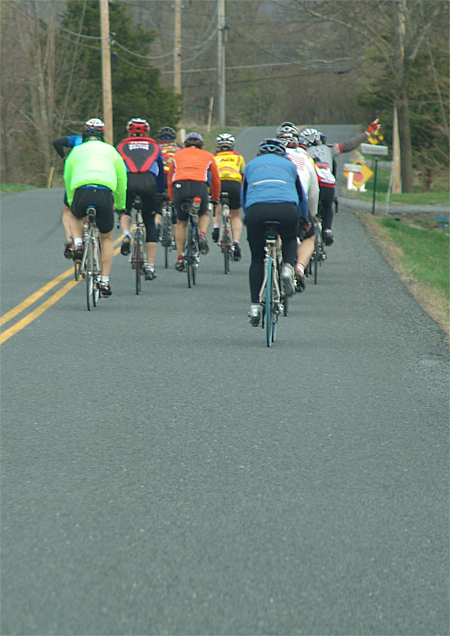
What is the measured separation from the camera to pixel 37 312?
410 inches

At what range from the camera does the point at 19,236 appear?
17.7 metres

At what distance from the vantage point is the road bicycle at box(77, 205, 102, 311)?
10211mm

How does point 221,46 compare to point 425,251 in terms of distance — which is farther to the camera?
point 221,46

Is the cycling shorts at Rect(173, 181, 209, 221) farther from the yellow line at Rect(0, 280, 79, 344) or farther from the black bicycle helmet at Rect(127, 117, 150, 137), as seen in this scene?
the yellow line at Rect(0, 280, 79, 344)

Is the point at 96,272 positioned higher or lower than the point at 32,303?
higher

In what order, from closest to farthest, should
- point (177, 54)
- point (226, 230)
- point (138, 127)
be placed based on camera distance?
point (138, 127), point (226, 230), point (177, 54)

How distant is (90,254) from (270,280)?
2.56 metres

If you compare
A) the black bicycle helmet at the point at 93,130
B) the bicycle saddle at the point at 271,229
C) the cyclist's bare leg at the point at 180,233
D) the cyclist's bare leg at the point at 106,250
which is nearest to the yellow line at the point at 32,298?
the cyclist's bare leg at the point at 106,250

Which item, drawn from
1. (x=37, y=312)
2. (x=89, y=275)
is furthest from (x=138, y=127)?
(x=37, y=312)

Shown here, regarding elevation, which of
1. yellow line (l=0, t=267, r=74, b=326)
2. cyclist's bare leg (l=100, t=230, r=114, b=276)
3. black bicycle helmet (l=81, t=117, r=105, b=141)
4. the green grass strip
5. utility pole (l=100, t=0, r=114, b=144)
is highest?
utility pole (l=100, t=0, r=114, b=144)

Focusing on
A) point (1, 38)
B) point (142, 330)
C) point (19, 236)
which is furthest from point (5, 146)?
point (142, 330)

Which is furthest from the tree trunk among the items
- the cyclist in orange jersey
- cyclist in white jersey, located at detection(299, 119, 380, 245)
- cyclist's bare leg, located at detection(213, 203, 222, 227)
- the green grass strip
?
A: the cyclist in orange jersey

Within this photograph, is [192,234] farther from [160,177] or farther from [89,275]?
[89,275]

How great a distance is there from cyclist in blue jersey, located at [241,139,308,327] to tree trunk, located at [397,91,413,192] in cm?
2959
